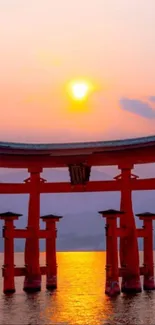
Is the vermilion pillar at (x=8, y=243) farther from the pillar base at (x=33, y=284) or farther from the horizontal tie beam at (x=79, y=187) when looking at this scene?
the horizontal tie beam at (x=79, y=187)

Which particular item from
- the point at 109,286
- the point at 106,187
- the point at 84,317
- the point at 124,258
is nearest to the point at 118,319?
the point at 84,317

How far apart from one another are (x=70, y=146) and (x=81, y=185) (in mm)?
2127

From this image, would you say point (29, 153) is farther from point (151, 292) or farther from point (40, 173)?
point (151, 292)

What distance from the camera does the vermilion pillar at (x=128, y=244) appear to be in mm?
27609

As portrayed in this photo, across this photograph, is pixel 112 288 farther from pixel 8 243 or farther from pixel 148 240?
pixel 8 243

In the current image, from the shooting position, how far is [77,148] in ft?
90.7

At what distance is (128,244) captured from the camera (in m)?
27.8

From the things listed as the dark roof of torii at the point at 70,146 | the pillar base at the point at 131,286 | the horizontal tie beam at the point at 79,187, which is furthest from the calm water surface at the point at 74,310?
the dark roof of torii at the point at 70,146

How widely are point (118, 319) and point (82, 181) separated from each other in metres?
8.08

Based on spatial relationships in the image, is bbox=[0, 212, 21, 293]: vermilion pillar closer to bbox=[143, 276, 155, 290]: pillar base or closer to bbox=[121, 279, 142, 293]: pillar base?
bbox=[121, 279, 142, 293]: pillar base

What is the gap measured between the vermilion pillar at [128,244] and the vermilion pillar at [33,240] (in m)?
4.40

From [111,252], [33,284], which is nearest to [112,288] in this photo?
[111,252]

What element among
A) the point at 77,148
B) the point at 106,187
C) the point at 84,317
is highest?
the point at 77,148

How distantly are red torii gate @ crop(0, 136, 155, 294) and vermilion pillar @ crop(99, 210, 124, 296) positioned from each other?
0.15 ft
